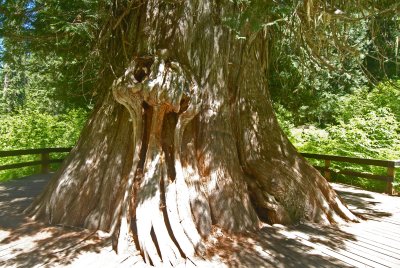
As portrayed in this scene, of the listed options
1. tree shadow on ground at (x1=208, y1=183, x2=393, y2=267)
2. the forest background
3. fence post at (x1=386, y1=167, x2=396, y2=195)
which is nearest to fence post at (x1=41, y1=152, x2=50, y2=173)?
the forest background

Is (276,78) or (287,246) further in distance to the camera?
(276,78)

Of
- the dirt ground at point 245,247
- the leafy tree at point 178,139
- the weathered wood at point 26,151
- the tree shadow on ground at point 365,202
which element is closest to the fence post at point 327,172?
the tree shadow on ground at point 365,202

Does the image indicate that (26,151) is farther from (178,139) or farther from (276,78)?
(276,78)

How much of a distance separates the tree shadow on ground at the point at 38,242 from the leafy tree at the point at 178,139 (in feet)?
Result: 0.79

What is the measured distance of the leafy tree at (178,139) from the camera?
172 inches

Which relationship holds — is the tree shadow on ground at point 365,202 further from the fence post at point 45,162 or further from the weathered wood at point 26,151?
the fence post at point 45,162

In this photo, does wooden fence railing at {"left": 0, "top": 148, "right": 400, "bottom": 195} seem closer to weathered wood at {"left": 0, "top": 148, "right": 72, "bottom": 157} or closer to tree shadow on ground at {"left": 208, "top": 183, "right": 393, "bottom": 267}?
weathered wood at {"left": 0, "top": 148, "right": 72, "bottom": 157}

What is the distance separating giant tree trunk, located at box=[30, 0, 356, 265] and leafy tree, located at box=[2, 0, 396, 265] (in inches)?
0.6

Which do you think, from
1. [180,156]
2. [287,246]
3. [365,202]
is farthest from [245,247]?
[365,202]

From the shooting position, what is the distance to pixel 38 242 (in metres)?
4.21

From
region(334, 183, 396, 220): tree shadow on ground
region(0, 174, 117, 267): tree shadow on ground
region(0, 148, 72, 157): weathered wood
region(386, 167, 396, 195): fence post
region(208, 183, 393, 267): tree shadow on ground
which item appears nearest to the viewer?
region(0, 174, 117, 267): tree shadow on ground

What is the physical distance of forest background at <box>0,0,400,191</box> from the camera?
5.91m

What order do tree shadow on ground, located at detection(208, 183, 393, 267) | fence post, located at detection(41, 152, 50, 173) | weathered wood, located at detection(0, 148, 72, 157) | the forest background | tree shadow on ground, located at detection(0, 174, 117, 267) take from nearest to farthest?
tree shadow on ground, located at detection(0, 174, 117, 267)
tree shadow on ground, located at detection(208, 183, 393, 267)
the forest background
weathered wood, located at detection(0, 148, 72, 157)
fence post, located at detection(41, 152, 50, 173)

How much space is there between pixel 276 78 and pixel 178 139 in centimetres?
627
